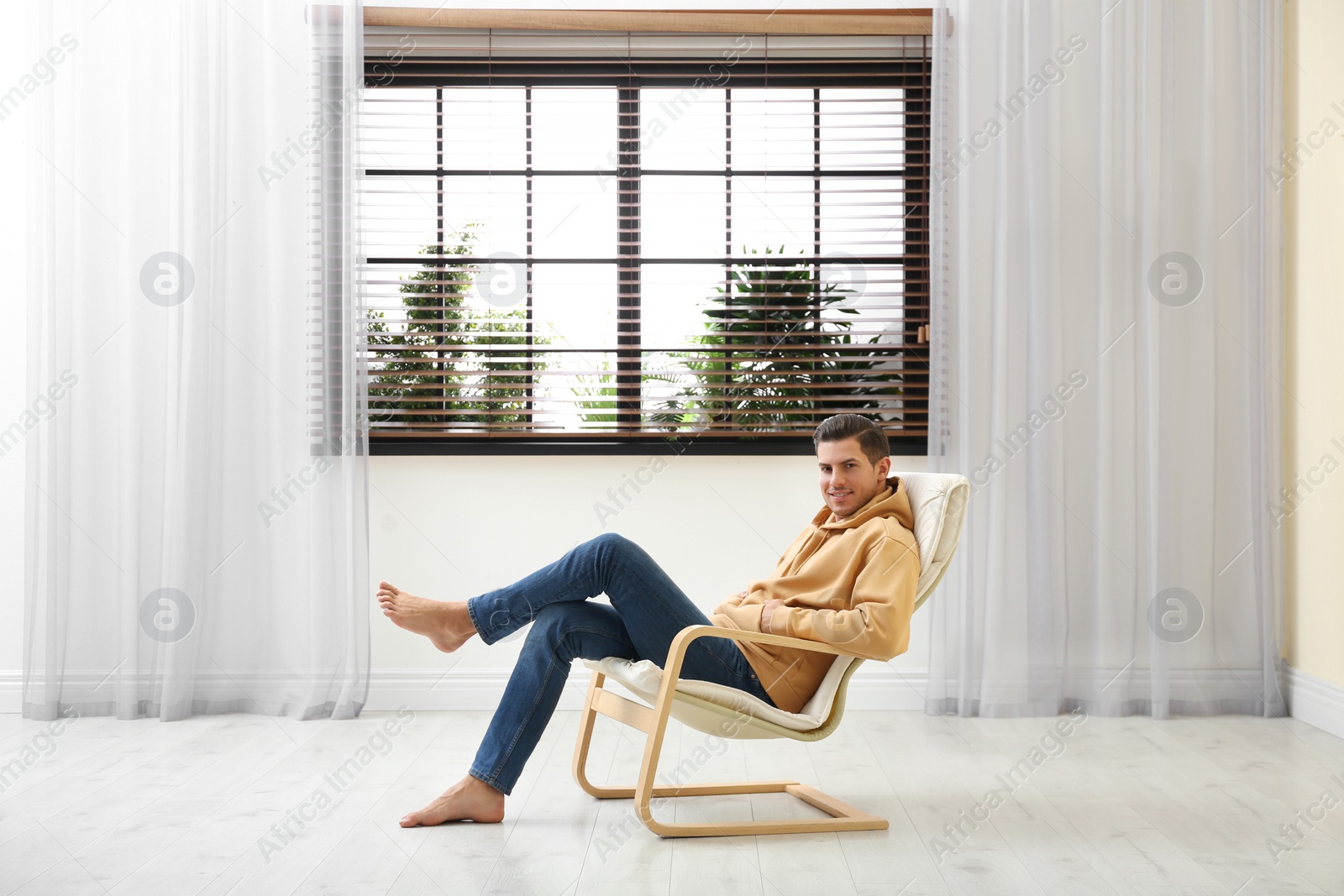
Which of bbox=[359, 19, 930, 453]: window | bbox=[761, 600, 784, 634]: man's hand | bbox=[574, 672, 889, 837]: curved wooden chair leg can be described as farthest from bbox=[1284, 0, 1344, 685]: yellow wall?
bbox=[761, 600, 784, 634]: man's hand

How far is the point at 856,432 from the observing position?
2377 millimetres

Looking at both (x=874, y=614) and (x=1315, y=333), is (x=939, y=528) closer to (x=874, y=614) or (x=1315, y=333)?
(x=874, y=614)

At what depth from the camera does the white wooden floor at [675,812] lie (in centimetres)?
192

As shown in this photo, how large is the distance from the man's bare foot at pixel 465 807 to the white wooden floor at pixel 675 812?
31 mm

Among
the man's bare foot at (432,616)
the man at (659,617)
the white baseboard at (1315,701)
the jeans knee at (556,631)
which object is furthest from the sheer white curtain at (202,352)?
the white baseboard at (1315,701)

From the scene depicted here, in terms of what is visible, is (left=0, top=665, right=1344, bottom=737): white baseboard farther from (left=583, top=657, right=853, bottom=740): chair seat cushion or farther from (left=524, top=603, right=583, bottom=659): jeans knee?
(left=583, top=657, right=853, bottom=740): chair seat cushion

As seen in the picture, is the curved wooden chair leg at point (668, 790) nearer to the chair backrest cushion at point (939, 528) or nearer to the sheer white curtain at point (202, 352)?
the chair backrest cushion at point (939, 528)

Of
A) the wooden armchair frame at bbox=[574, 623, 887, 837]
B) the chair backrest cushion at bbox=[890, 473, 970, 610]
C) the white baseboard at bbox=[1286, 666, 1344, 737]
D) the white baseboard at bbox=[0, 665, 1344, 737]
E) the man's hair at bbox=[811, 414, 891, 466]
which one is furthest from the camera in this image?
the white baseboard at bbox=[0, 665, 1344, 737]

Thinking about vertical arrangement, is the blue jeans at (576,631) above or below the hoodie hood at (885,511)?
below

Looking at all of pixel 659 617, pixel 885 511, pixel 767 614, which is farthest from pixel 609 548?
Answer: pixel 885 511

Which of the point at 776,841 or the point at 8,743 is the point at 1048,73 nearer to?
the point at 776,841

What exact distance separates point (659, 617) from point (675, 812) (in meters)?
0.47

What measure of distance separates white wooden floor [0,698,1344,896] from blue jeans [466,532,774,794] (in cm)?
21

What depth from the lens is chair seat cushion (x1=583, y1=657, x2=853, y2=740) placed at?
2084 mm
